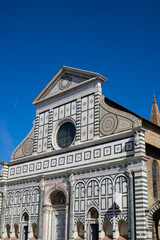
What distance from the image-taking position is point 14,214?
27094 millimetres

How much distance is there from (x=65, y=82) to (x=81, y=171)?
26.9ft

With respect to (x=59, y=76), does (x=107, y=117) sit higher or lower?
lower

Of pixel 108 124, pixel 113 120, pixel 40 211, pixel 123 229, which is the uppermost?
pixel 113 120

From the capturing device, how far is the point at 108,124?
74.6 ft

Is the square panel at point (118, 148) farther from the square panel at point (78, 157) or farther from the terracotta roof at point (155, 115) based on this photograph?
the terracotta roof at point (155, 115)

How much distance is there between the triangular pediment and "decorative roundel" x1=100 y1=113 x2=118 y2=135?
3.17 meters

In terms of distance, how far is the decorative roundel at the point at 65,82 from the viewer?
88.5ft

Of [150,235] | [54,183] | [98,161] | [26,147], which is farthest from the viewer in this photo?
[26,147]

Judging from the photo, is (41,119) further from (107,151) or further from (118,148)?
(118,148)

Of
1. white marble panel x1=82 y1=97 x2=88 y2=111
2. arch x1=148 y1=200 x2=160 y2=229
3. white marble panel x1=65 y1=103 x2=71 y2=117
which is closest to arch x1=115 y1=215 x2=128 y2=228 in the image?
arch x1=148 y1=200 x2=160 y2=229

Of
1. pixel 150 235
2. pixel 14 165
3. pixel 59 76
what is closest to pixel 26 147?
pixel 14 165

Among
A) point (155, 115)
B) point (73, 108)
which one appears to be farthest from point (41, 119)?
point (155, 115)

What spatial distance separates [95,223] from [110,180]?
9.93 feet

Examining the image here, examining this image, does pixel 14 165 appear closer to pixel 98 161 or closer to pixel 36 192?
pixel 36 192
